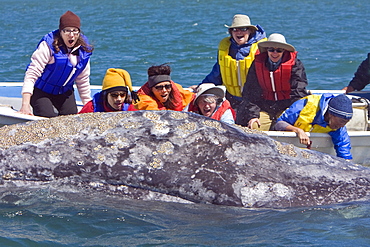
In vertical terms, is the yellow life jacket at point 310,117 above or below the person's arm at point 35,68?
below

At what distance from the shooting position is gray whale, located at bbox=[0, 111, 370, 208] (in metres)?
5.42

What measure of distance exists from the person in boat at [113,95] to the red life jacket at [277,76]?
2.55 metres

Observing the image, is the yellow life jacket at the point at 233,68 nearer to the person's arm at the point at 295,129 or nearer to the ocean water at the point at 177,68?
the person's arm at the point at 295,129

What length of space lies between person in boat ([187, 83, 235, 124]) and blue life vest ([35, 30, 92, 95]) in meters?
1.85

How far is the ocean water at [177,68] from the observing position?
5.18 meters

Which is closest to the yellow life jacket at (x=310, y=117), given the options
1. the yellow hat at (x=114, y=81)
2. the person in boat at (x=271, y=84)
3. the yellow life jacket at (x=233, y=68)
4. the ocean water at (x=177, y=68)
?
the person in boat at (x=271, y=84)

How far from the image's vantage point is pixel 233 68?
31.0ft

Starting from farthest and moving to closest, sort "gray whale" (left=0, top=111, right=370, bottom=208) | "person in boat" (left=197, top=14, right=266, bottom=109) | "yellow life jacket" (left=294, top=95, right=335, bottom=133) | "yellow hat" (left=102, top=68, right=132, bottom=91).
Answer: "person in boat" (left=197, top=14, right=266, bottom=109) < "yellow life jacket" (left=294, top=95, right=335, bottom=133) < "yellow hat" (left=102, top=68, right=132, bottom=91) < "gray whale" (left=0, top=111, right=370, bottom=208)

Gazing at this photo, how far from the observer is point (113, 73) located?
6828mm

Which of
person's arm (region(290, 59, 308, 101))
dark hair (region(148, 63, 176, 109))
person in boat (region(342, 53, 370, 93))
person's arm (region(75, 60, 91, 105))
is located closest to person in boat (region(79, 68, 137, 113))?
dark hair (region(148, 63, 176, 109))

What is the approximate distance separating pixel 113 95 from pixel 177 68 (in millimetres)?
9883

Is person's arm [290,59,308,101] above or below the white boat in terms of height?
above

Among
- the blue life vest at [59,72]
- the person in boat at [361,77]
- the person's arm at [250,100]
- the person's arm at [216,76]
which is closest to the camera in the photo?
the blue life vest at [59,72]

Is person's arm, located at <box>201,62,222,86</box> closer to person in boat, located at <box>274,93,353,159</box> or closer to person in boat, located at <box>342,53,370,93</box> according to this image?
person in boat, located at <box>274,93,353,159</box>
